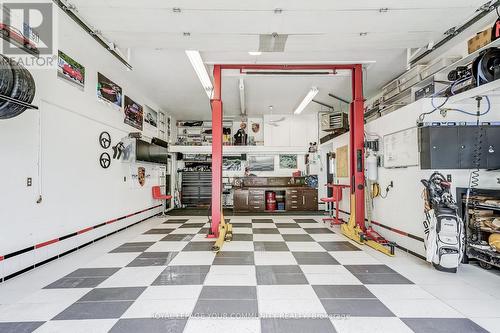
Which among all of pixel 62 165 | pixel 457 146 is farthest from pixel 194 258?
pixel 457 146

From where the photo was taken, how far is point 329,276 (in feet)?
9.93

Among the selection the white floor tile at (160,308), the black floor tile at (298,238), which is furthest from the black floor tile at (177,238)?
the white floor tile at (160,308)

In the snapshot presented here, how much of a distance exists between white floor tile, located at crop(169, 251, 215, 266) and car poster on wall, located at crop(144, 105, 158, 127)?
4985 millimetres

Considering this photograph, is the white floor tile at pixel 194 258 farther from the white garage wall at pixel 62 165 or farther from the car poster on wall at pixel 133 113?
the car poster on wall at pixel 133 113

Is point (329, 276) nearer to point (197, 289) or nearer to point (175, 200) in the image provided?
point (197, 289)

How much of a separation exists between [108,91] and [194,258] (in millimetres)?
4105

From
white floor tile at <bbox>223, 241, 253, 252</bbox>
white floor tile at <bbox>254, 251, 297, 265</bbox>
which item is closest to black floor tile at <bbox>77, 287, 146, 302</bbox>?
white floor tile at <bbox>254, 251, 297, 265</bbox>

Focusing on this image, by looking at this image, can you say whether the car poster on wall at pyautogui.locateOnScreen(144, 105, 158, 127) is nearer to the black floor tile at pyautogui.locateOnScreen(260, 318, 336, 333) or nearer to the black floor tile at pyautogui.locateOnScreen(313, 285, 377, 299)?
the black floor tile at pyautogui.locateOnScreen(313, 285, 377, 299)

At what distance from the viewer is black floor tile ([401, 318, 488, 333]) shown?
77.4 inches

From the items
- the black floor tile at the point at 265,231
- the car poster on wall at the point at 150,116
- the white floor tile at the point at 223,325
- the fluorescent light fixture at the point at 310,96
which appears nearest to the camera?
the white floor tile at the point at 223,325

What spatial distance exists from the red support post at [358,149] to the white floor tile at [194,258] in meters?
3.16

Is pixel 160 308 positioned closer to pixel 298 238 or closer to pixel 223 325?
pixel 223 325

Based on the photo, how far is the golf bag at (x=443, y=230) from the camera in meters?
3.06

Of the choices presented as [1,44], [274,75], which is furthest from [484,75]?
[1,44]
